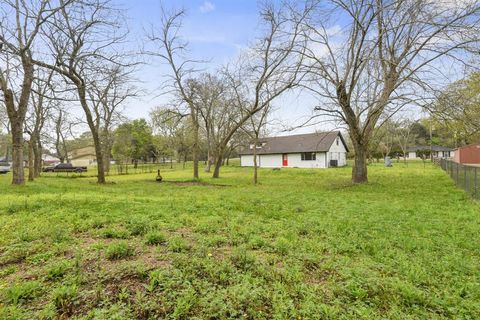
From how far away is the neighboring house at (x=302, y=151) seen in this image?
1228 inches

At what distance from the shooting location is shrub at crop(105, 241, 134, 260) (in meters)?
3.52

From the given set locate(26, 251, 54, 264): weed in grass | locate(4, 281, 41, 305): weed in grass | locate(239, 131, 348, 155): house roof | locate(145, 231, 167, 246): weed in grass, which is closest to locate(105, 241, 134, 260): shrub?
locate(145, 231, 167, 246): weed in grass

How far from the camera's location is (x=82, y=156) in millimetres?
63188

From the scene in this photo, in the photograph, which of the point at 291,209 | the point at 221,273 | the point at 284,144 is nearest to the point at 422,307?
the point at 221,273

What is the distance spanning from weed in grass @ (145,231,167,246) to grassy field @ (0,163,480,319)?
16 mm

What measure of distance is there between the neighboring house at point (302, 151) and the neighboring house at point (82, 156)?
45.2 m

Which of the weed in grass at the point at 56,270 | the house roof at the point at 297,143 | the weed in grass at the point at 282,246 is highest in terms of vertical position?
the house roof at the point at 297,143

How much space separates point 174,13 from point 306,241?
636 inches

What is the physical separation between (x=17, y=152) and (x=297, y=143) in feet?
94.8

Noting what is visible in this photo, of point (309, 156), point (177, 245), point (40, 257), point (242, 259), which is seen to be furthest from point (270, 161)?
point (40, 257)

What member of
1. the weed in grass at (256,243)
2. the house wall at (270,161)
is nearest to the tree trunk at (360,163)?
the weed in grass at (256,243)

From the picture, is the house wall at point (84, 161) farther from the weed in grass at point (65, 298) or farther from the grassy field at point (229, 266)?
the weed in grass at point (65, 298)

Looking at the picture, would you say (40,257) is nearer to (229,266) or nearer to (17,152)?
(229,266)

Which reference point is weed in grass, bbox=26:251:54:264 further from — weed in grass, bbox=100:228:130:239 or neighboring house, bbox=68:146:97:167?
neighboring house, bbox=68:146:97:167
